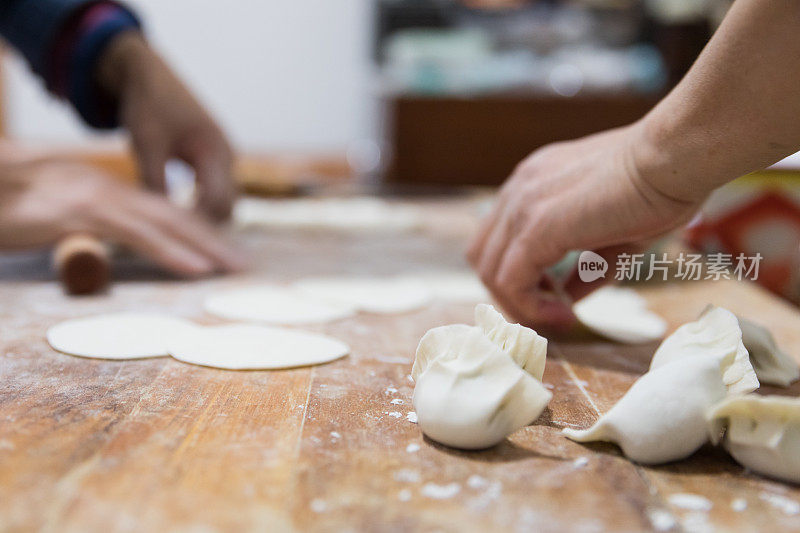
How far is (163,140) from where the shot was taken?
5.16ft

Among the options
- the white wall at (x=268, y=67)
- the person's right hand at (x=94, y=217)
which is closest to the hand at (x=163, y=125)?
the person's right hand at (x=94, y=217)

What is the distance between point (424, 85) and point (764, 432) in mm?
2835

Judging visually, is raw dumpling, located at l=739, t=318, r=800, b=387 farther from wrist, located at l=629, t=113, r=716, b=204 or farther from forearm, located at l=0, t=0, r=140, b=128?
forearm, located at l=0, t=0, r=140, b=128

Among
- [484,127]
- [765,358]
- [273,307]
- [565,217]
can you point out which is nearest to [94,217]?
[273,307]

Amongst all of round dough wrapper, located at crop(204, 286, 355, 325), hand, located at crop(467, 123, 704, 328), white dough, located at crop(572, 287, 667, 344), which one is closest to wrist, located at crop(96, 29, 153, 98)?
round dough wrapper, located at crop(204, 286, 355, 325)

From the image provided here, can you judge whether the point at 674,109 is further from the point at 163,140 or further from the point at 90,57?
the point at 90,57

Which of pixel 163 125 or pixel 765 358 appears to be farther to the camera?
pixel 163 125

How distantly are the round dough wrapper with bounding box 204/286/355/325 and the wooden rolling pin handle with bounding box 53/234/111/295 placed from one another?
177mm

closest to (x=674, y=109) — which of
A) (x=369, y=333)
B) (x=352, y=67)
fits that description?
(x=369, y=333)

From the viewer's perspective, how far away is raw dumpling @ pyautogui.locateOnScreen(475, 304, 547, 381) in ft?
2.11

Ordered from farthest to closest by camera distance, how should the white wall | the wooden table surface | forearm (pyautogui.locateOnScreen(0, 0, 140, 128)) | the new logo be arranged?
1. the white wall
2. forearm (pyautogui.locateOnScreen(0, 0, 140, 128))
3. the new logo
4. the wooden table surface

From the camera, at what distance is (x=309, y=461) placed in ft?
1.78

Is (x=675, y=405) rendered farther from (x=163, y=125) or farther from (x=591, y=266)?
(x=163, y=125)

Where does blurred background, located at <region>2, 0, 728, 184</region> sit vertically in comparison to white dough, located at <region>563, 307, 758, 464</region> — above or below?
above
